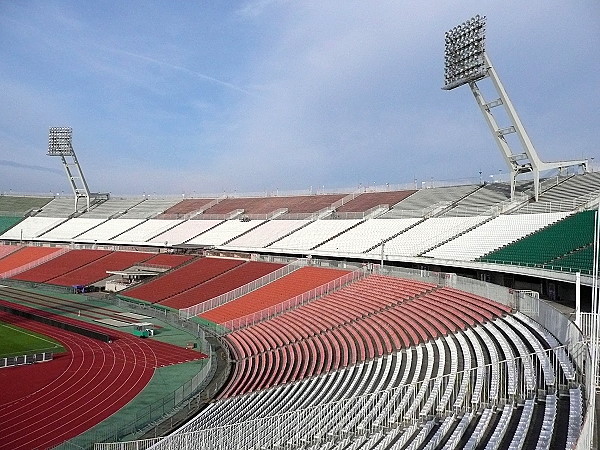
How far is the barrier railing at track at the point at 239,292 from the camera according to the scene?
107 feet

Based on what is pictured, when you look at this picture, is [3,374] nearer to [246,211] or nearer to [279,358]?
[279,358]

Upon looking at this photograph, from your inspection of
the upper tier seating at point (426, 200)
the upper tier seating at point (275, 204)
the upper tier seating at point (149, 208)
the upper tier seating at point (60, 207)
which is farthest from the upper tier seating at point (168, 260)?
the upper tier seating at point (60, 207)

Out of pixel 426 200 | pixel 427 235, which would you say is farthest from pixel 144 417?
pixel 426 200

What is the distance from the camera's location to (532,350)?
1277 centimetres

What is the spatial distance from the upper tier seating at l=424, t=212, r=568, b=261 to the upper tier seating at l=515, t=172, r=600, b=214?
57.1 inches

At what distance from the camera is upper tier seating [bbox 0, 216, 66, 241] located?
220 feet

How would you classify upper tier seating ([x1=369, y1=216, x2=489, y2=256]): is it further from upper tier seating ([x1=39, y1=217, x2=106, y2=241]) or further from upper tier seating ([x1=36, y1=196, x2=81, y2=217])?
upper tier seating ([x1=36, y1=196, x2=81, y2=217])

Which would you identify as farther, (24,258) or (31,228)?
(31,228)

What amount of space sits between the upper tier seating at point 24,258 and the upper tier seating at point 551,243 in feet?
150

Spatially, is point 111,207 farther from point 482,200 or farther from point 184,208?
point 482,200

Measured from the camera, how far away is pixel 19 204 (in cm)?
7788

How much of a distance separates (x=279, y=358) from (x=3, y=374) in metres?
11.2

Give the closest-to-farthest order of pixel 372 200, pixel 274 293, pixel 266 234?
pixel 274 293, pixel 266 234, pixel 372 200

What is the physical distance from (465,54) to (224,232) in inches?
1086
